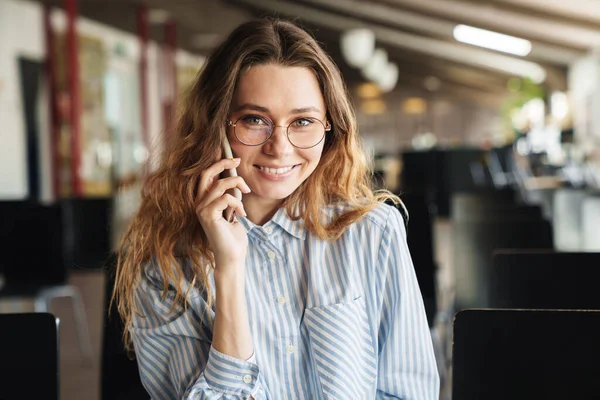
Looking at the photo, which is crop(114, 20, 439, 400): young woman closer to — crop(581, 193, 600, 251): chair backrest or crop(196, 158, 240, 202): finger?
crop(196, 158, 240, 202): finger

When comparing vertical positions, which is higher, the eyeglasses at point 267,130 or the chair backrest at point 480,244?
the eyeglasses at point 267,130

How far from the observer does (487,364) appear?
897 millimetres

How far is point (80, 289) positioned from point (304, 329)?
4.96 m

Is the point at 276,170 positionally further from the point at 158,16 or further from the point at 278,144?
the point at 158,16

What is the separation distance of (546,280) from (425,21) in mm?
9044

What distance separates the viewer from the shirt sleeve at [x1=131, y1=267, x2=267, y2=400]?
1134 millimetres

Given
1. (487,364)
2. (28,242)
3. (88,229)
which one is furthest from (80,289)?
(487,364)

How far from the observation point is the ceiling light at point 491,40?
10141 millimetres

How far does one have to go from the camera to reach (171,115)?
144 inches

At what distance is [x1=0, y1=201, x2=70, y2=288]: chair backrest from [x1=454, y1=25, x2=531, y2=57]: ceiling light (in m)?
7.93

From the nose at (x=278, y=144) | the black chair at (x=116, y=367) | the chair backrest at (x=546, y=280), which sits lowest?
the black chair at (x=116, y=367)

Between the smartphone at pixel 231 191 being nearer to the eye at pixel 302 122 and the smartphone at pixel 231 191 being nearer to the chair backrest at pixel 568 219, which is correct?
the eye at pixel 302 122

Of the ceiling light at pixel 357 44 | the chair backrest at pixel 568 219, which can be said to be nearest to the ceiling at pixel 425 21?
the ceiling light at pixel 357 44

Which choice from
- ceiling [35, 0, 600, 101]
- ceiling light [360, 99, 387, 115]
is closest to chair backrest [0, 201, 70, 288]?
ceiling [35, 0, 600, 101]
